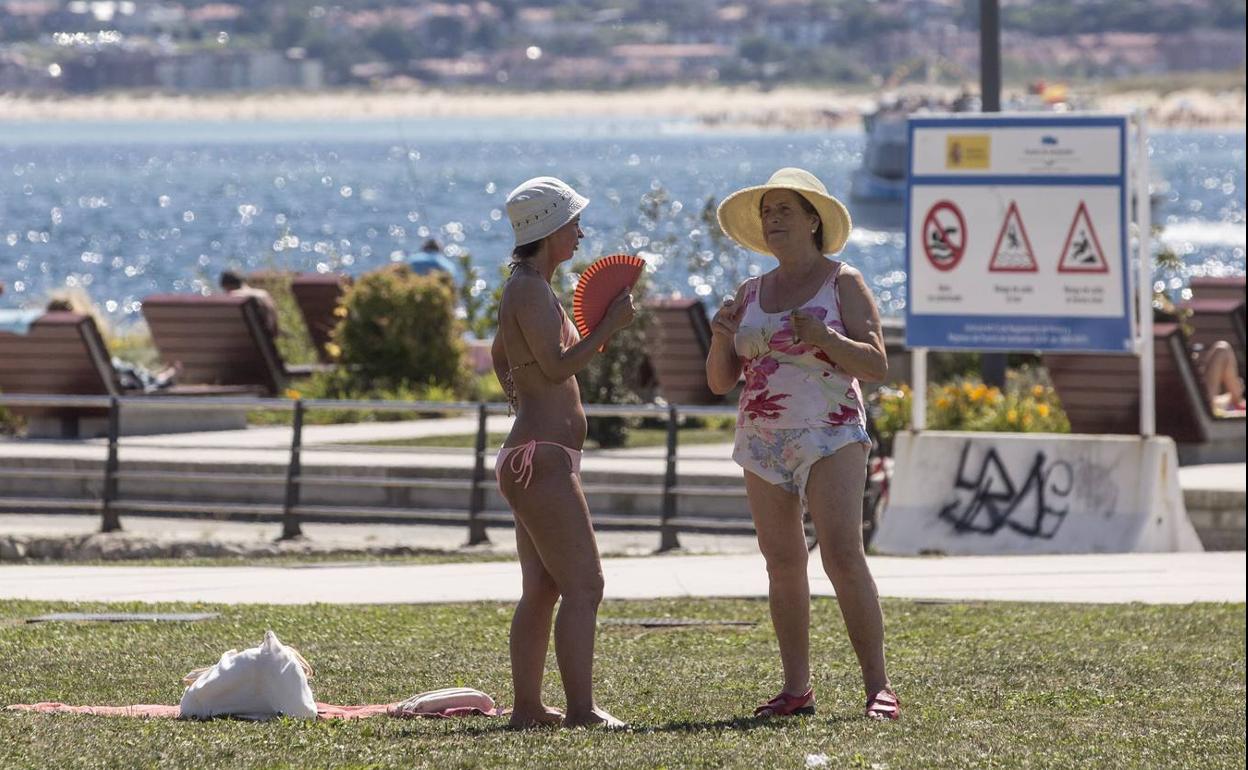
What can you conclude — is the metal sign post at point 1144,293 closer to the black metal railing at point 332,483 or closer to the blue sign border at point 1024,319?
the blue sign border at point 1024,319

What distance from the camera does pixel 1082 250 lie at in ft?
44.9

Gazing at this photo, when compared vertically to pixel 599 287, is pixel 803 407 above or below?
below

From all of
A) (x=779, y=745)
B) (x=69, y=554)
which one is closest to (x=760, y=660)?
(x=779, y=745)

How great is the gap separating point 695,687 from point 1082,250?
603 cm

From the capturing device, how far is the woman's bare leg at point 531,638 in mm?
7281

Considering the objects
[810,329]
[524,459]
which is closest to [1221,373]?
[810,329]

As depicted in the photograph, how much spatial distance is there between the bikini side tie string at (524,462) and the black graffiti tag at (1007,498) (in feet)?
22.3

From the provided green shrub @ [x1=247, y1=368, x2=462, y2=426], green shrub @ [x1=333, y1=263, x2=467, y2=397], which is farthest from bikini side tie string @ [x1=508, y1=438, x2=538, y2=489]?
green shrub @ [x1=333, y1=263, x2=467, y2=397]

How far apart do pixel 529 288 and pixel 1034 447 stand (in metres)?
6.94

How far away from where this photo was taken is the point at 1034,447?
44.5 feet

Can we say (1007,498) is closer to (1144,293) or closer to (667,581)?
(1144,293)

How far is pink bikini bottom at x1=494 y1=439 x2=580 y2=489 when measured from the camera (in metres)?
7.15

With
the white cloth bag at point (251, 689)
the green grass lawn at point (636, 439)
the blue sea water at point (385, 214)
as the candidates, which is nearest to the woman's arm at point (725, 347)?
the white cloth bag at point (251, 689)

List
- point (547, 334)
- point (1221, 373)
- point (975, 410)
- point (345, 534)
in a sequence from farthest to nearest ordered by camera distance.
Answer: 1. point (1221, 373)
2. point (975, 410)
3. point (345, 534)
4. point (547, 334)
